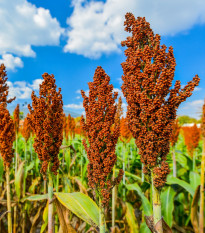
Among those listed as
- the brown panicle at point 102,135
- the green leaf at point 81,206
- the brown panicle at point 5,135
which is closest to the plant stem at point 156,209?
the brown panicle at point 102,135

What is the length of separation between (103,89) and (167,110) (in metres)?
0.62

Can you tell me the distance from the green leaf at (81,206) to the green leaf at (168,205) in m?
1.53

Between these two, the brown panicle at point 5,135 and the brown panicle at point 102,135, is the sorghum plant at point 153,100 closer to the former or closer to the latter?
the brown panicle at point 102,135

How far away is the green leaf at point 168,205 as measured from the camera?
3035 millimetres

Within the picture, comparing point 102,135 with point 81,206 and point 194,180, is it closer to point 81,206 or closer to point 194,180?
point 81,206

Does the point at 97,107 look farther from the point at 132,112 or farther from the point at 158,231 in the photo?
the point at 158,231

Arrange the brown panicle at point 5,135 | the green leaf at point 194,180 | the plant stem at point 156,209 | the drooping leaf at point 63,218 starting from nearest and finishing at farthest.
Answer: the plant stem at point 156,209, the drooping leaf at point 63,218, the brown panicle at point 5,135, the green leaf at point 194,180

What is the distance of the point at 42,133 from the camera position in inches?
78.4

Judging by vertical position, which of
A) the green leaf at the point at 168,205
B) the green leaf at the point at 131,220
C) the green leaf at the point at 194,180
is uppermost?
the green leaf at the point at 194,180

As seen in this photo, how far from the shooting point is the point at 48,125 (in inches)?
76.7

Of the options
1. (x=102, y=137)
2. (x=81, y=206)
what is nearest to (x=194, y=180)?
(x=81, y=206)

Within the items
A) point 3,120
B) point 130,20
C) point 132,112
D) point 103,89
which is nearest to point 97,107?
point 103,89

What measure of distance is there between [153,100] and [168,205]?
7.33ft

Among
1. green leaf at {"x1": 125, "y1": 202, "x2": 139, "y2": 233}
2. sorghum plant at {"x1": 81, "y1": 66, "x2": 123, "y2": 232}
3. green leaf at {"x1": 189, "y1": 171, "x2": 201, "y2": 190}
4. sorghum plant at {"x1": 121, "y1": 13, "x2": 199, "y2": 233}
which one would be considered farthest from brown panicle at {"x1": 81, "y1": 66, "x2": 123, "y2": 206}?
green leaf at {"x1": 189, "y1": 171, "x2": 201, "y2": 190}
